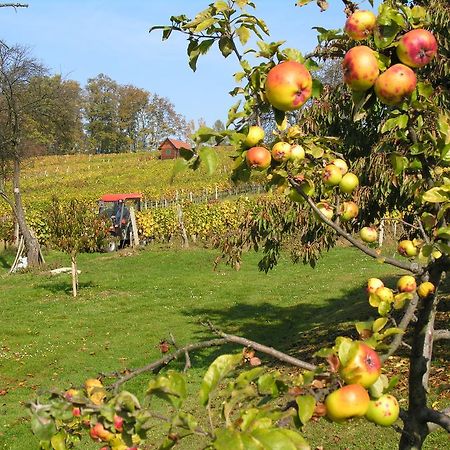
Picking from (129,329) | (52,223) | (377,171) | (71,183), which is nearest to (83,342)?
(129,329)

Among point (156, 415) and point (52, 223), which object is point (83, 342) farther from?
point (156, 415)

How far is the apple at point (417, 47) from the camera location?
1549 mm

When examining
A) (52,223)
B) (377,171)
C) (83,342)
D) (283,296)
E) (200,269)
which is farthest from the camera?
(200,269)

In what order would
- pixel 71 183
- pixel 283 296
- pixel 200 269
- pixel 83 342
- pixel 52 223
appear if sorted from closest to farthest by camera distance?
pixel 83 342, pixel 283 296, pixel 52 223, pixel 200 269, pixel 71 183

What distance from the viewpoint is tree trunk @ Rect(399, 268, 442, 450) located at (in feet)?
6.85

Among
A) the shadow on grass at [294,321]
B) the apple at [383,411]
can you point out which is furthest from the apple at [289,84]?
the shadow on grass at [294,321]

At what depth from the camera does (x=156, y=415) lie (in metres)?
1.36

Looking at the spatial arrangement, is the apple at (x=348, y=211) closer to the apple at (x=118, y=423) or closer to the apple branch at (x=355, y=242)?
the apple branch at (x=355, y=242)

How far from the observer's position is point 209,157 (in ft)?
4.98

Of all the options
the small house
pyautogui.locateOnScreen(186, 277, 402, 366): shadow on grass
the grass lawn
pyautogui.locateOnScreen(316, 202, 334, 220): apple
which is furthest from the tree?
the small house

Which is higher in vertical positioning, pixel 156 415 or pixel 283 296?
pixel 156 415

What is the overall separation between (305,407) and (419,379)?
104 centimetres

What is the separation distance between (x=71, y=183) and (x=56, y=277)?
33263 millimetres

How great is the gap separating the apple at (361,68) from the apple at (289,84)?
0.11 meters
